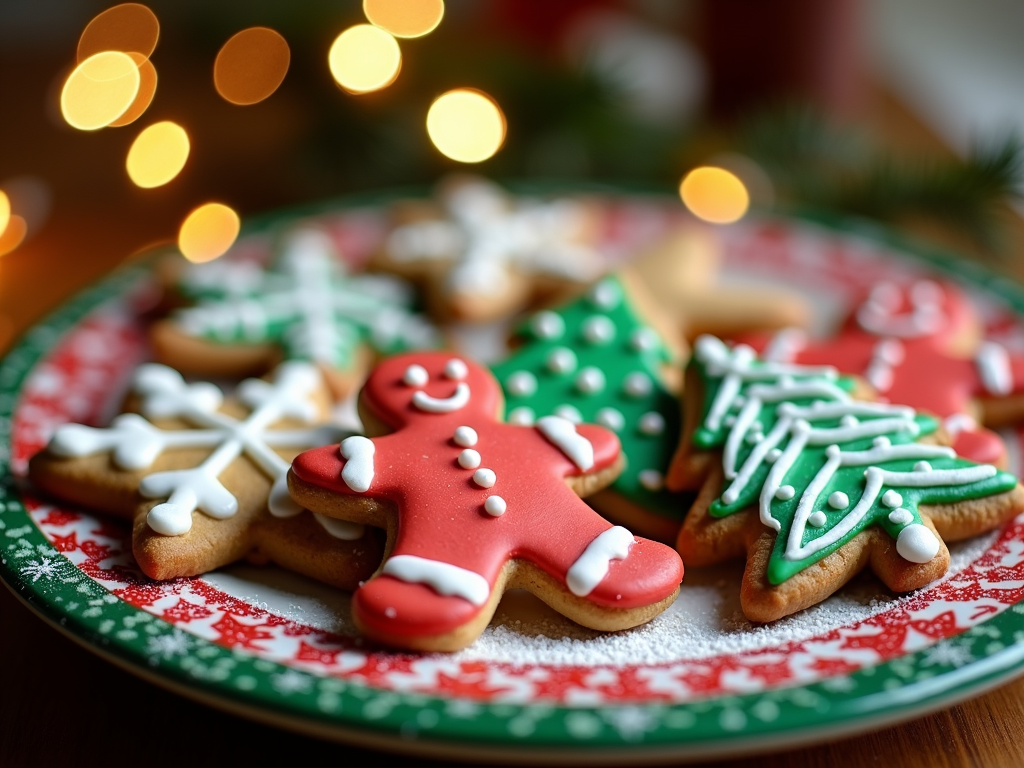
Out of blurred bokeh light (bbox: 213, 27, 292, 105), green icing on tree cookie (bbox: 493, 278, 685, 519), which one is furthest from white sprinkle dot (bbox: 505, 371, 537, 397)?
blurred bokeh light (bbox: 213, 27, 292, 105)

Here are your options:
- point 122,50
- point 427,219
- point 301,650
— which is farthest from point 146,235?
point 301,650

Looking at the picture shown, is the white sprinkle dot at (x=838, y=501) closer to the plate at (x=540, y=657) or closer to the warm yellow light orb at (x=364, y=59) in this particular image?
the plate at (x=540, y=657)

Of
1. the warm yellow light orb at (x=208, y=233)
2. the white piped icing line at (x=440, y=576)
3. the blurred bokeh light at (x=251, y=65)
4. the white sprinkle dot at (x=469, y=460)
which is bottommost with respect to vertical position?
the white piped icing line at (x=440, y=576)

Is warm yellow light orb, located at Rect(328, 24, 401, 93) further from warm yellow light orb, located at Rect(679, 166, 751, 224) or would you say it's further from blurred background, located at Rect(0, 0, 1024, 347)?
warm yellow light orb, located at Rect(679, 166, 751, 224)

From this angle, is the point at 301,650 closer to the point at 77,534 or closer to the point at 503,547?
the point at 503,547

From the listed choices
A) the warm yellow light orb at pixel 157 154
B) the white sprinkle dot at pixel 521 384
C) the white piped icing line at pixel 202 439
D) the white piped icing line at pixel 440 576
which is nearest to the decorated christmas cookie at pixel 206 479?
the white piped icing line at pixel 202 439

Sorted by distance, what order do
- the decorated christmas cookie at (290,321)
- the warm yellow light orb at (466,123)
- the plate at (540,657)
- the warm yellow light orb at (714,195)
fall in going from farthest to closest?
the warm yellow light orb at (466,123)
the warm yellow light orb at (714,195)
the decorated christmas cookie at (290,321)
the plate at (540,657)
